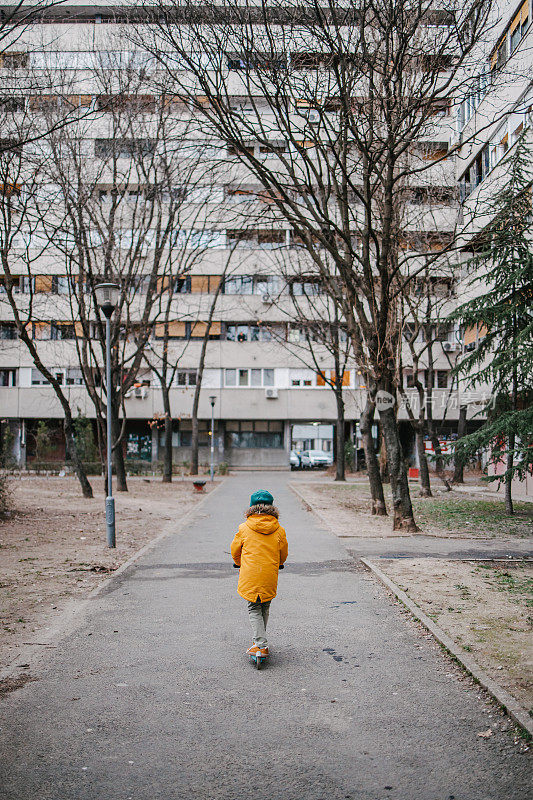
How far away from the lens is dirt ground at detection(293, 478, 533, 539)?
15212 millimetres

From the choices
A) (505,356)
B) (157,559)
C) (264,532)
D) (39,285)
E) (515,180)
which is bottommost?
(157,559)

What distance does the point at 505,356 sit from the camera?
18516 millimetres

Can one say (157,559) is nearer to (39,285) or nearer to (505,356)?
(505,356)

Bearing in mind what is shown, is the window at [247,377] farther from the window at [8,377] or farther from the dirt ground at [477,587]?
the dirt ground at [477,587]

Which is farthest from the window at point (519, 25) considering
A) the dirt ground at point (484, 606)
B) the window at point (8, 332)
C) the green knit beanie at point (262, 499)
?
the window at point (8, 332)

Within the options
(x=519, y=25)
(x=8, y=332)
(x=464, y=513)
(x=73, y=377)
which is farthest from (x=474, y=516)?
(x=8, y=332)

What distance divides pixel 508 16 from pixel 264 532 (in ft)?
83.3

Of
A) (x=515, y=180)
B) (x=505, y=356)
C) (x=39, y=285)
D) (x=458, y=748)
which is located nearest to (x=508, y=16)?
(x=515, y=180)

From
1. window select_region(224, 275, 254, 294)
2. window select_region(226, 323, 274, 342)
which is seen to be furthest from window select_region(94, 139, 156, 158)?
window select_region(226, 323, 274, 342)

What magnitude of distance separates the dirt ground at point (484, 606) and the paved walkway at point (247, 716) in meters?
0.33

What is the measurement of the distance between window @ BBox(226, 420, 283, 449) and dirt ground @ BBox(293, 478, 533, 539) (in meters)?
29.2

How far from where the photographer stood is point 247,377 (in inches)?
2163

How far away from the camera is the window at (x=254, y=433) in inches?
2224

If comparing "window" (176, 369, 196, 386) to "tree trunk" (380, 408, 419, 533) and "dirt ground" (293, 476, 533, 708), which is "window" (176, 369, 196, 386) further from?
"tree trunk" (380, 408, 419, 533)
